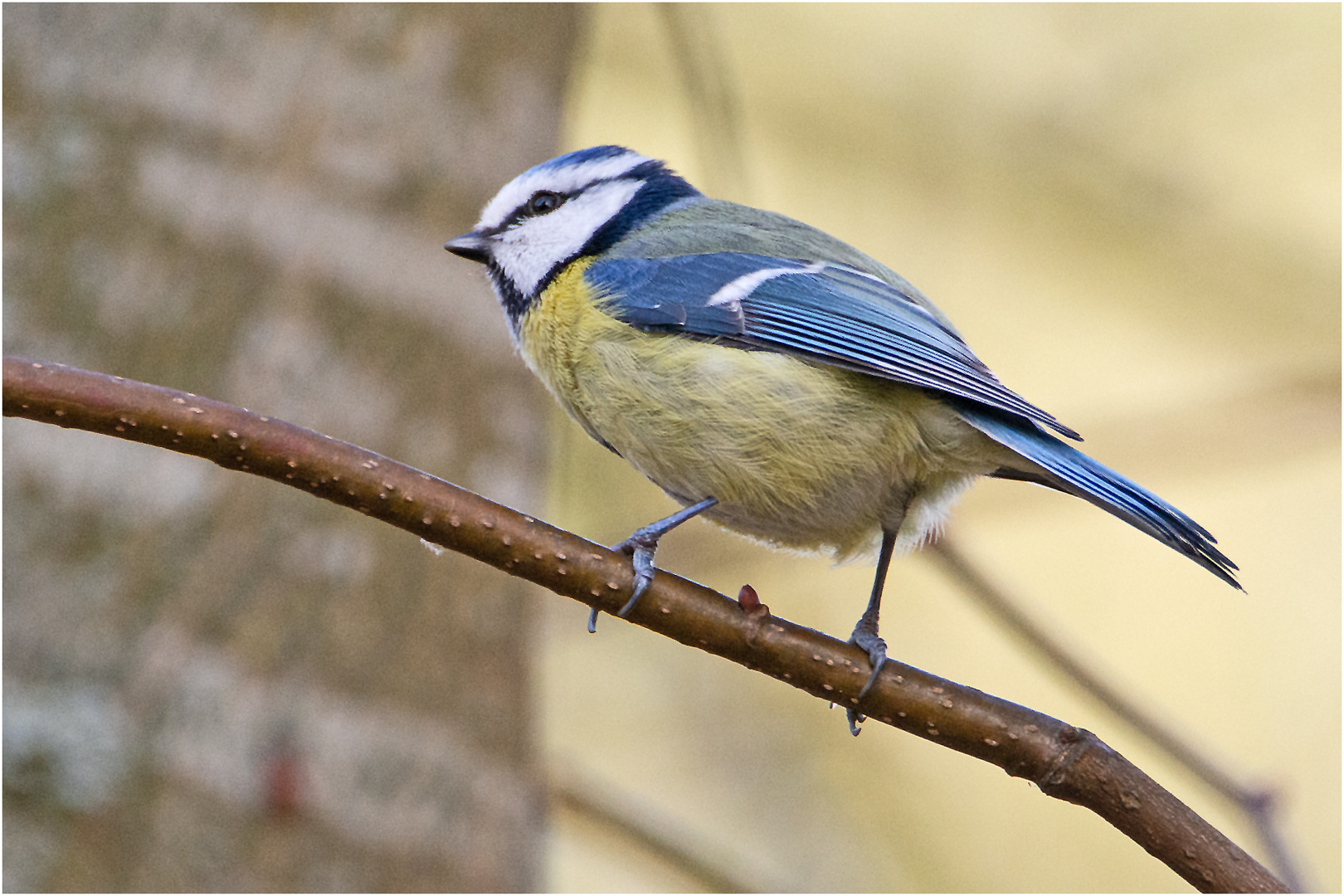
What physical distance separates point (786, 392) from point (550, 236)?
0.52 metres

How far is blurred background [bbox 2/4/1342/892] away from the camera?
5.59ft

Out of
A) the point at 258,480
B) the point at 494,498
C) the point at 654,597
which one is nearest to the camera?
the point at 654,597

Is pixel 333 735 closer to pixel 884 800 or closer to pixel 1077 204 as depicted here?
pixel 884 800

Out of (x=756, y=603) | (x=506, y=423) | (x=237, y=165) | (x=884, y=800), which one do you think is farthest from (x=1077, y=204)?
(x=756, y=603)

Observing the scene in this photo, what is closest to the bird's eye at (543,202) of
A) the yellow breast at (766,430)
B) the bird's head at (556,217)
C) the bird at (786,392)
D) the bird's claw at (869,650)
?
the bird's head at (556,217)

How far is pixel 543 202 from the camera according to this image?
6.09 ft

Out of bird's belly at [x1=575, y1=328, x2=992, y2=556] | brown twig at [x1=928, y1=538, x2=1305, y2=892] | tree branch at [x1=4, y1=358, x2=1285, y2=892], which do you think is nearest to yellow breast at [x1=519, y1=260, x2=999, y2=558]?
bird's belly at [x1=575, y1=328, x2=992, y2=556]

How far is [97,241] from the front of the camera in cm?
184

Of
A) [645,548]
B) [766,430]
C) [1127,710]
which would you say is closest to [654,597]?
[645,548]

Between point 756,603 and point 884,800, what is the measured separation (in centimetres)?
233

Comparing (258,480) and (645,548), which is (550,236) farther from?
(645,548)

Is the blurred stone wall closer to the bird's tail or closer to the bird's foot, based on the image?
the bird's foot

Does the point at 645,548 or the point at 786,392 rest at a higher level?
the point at 786,392

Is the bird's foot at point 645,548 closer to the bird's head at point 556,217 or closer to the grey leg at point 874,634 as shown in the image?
the grey leg at point 874,634
